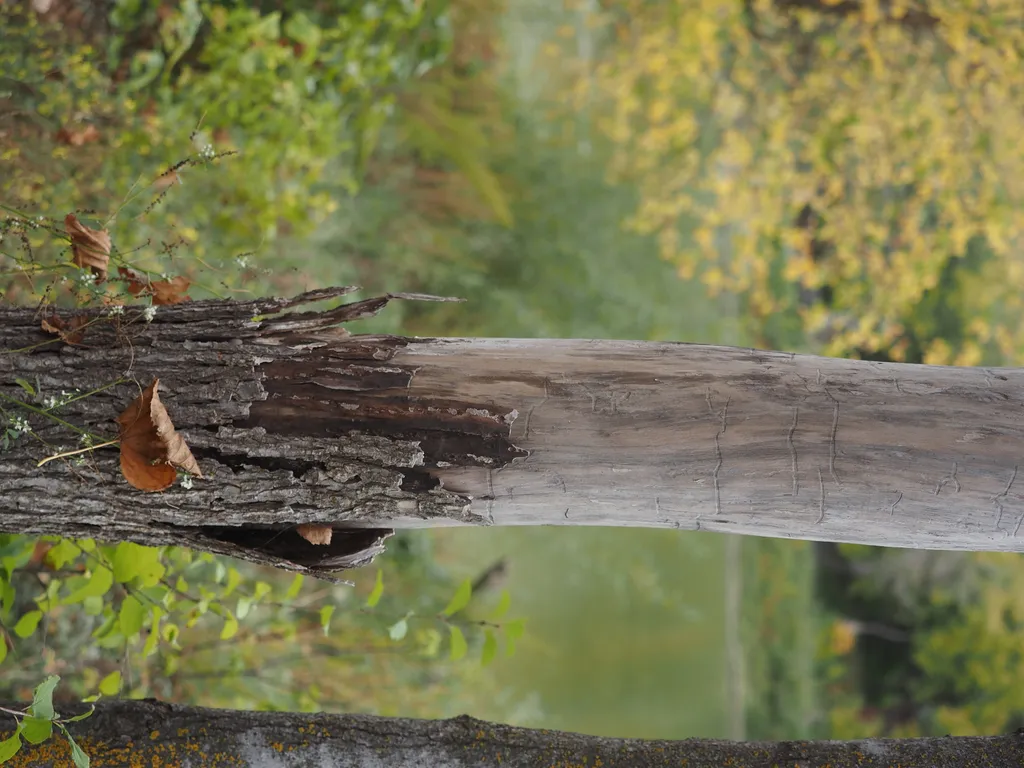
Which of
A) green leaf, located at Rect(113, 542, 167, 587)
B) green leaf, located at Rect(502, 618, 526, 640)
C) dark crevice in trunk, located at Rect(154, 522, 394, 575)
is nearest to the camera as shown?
dark crevice in trunk, located at Rect(154, 522, 394, 575)

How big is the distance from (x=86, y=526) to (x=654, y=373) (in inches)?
31.7

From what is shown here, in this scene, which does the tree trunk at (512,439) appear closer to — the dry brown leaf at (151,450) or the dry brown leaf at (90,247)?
the dry brown leaf at (151,450)

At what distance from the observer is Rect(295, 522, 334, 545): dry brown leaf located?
123 centimetres

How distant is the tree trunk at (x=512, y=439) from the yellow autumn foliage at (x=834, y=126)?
3.49 meters

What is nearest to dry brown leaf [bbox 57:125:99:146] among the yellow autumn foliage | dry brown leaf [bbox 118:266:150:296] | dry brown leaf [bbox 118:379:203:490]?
dry brown leaf [bbox 118:266:150:296]

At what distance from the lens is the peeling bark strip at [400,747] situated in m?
1.26

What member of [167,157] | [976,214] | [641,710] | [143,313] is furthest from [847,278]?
[143,313]

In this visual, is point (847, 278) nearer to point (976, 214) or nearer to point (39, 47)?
point (976, 214)

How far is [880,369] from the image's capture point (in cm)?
122

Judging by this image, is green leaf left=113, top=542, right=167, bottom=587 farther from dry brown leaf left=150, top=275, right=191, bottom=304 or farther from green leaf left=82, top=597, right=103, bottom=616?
dry brown leaf left=150, top=275, right=191, bottom=304

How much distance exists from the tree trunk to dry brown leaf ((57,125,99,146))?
4.50ft

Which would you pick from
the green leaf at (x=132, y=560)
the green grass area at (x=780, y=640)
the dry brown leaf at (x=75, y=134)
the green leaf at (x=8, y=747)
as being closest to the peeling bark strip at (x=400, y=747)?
the green leaf at (x=8, y=747)

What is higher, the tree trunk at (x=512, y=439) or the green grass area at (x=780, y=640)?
the tree trunk at (x=512, y=439)

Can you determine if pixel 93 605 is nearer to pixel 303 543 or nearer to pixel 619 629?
pixel 303 543
